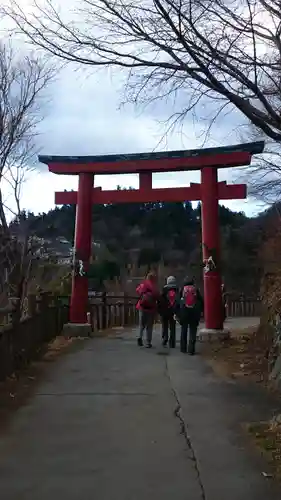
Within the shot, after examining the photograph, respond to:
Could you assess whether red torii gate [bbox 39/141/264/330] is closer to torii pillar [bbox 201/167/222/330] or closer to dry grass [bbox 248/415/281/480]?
torii pillar [bbox 201/167/222/330]

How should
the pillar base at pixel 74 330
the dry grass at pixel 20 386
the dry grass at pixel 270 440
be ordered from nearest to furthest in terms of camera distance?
the dry grass at pixel 270 440
the dry grass at pixel 20 386
the pillar base at pixel 74 330

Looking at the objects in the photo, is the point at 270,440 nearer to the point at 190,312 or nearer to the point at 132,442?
the point at 132,442

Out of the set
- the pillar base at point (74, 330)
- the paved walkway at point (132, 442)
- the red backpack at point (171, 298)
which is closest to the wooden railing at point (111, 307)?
the pillar base at point (74, 330)

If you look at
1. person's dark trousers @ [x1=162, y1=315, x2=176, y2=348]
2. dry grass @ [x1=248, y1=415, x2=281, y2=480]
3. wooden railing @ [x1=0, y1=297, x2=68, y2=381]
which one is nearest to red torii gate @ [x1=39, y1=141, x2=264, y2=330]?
person's dark trousers @ [x1=162, y1=315, x2=176, y2=348]

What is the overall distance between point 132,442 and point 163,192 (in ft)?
35.8

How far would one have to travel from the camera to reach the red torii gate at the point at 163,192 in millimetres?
15242

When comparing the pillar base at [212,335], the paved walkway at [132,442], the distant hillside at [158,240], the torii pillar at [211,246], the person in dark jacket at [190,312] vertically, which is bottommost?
the paved walkway at [132,442]

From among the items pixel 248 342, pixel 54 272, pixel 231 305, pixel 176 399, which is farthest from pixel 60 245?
pixel 176 399

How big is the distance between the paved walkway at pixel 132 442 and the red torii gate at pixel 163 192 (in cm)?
585

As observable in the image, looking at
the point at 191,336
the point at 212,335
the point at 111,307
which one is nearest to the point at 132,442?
the point at 191,336

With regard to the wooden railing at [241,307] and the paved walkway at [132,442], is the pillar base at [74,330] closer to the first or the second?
the paved walkway at [132,442]

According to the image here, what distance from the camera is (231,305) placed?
108 feet

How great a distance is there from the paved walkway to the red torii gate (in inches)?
230

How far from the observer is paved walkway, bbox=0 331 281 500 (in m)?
4.58
